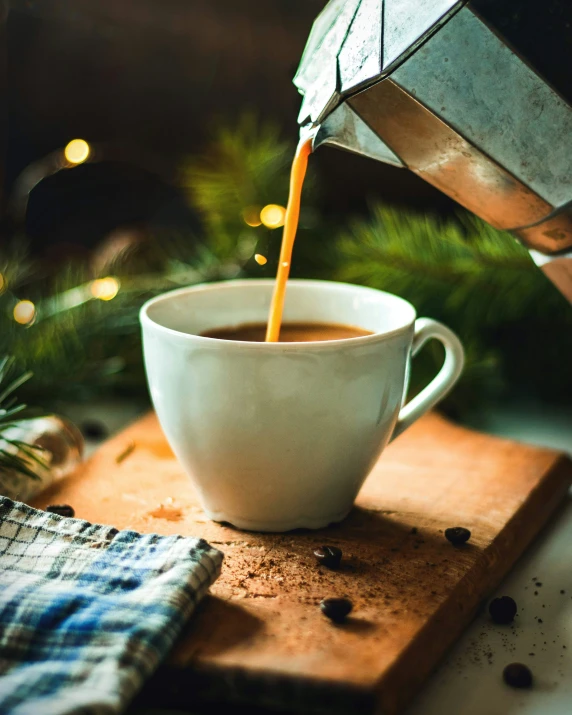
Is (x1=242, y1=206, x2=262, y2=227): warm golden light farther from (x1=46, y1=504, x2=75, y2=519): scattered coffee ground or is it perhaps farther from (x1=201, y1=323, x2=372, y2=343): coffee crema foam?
(x1=46, y1=504, x2=75, y2=519): scattered coffee ground

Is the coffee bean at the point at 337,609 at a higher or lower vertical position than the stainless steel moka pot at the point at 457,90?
lower

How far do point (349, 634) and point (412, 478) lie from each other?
28 cm

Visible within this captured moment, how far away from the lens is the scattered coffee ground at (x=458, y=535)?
2.09ft

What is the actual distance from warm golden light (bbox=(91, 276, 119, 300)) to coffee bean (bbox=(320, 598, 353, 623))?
0.56 meters

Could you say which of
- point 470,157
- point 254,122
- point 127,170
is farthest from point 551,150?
point 127,170

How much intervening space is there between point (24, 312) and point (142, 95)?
0.45 m

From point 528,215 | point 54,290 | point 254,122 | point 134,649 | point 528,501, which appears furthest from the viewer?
point 254,122

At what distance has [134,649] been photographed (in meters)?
0.48

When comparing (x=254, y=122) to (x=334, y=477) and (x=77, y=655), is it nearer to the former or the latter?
(x=334, y=477)

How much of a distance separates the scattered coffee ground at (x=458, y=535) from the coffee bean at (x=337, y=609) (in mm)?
133

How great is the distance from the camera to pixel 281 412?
61 cm

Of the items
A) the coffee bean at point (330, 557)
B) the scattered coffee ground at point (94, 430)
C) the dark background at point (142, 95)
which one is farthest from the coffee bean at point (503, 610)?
the dark background at point (142, 95)

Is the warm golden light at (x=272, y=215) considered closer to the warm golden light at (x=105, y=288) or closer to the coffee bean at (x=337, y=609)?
the warm golden light at (x=105, y=288)

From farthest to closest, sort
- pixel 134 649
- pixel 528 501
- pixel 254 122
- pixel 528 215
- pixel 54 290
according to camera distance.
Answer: pixel 254 122
pixel 54 290
pixel 528 501
pixel 528 215
pixel 134 649
